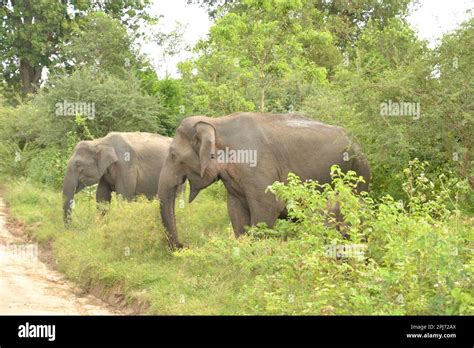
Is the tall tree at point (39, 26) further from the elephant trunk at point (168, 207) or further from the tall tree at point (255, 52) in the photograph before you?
the elephant trunk at point (168, 207)

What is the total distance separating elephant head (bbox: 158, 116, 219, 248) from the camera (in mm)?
10797

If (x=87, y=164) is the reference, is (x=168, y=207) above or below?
below

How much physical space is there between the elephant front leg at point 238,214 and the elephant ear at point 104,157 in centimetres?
518

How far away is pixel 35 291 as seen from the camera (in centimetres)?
1019

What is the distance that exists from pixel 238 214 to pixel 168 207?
113 centimetres

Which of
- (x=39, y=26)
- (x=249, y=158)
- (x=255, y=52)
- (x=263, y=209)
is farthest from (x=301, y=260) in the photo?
(x=39, y=26)

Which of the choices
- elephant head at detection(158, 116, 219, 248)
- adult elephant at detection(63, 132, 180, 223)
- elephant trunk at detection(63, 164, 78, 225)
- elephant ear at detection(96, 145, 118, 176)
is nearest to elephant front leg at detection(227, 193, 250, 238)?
elephant head at detection(158, 116, 219, 248)

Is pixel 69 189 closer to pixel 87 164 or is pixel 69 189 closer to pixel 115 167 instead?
pixel 87 164

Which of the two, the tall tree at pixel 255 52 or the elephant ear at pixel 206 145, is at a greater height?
the tall tree at pixel 255 52

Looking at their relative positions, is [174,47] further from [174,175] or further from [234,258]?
[234,258]

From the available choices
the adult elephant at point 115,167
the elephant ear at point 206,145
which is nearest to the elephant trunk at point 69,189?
the adult elephant at point 115,167

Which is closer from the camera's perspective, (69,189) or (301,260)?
(301,260)

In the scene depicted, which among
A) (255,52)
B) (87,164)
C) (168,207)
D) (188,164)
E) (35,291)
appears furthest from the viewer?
(255,52)

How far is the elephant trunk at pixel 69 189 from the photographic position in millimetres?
14727
